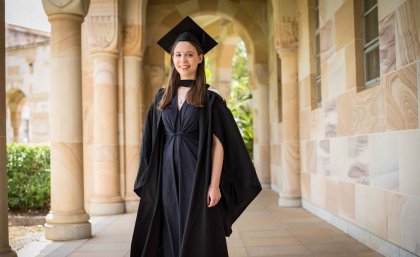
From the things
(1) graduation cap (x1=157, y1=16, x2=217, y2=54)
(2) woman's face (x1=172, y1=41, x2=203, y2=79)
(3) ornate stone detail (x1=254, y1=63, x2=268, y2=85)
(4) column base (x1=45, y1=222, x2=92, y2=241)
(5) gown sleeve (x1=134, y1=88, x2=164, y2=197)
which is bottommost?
(4) column base (x1=45, y1=222, x2=92, y2=241)

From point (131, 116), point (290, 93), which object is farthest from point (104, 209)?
point (290, 93)

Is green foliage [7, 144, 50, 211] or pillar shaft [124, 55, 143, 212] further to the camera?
green foliage [7, 144, 50, 211]

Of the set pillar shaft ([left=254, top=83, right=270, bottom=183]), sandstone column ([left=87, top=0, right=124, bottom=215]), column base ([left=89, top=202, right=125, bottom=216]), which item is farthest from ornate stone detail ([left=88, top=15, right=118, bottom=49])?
pillar shaft ([left=254, top=83, right=270, bottom=183])

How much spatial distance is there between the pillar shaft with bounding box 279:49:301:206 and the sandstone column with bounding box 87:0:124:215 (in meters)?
2.78

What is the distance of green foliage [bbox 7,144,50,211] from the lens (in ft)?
32.4

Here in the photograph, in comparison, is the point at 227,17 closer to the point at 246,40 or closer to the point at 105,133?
the point at 246,40

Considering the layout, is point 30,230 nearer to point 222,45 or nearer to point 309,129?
point 309,129

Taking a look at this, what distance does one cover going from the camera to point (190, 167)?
308cm

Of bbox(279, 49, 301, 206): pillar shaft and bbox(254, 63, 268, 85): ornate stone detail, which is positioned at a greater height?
bbox(254, 63, 268, 85): ornate stone detail

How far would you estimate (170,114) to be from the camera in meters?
3.12

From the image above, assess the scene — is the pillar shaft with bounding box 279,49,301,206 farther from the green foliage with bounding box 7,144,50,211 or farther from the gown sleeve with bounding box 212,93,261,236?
the gown sleeve with bounding box 212,93,261,236

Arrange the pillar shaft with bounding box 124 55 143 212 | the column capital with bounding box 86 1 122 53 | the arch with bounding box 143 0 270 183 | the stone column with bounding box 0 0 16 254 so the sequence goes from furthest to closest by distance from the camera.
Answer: the arch with bounding box 143 0 270 183, the pillar shaft with bounding box 124 55 143 212, the column capital with bounding box 86 1 122 53, the stone column with bounding box 0 0 16 254

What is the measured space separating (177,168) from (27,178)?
7751 millimetres

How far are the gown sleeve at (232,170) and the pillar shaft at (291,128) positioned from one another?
5.18m
